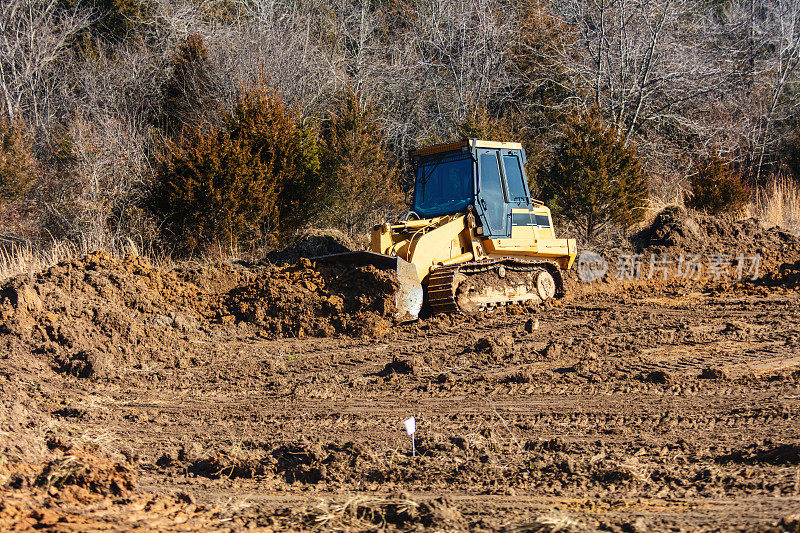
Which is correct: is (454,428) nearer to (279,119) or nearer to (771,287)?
(771,287)

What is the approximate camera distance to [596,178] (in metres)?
17.0

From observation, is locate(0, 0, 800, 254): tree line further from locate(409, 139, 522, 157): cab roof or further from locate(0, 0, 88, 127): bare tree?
locate(409, 139, 522, 157): cab roof

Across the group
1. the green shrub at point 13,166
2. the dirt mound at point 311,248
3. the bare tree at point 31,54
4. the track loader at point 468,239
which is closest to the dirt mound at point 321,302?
the track loader at point 468,239

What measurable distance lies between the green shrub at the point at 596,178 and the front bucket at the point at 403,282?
847 centimetres

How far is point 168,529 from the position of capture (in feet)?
12.0

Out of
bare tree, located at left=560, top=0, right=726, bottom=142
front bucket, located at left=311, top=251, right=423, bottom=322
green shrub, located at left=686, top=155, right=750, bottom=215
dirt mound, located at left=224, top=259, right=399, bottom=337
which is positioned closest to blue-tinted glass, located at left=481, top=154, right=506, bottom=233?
front bucket, located at left=311, top=251, right=423, bottom=322

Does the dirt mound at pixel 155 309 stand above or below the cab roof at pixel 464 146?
below

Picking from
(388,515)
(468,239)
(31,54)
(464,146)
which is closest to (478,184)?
(464,146)

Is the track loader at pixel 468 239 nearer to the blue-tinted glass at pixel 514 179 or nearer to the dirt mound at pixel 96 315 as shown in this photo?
the blue-tinted glass at pixel 514 179

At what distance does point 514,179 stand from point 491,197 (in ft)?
2.23

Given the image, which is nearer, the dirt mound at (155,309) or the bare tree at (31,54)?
the dirt mound at (155,309)

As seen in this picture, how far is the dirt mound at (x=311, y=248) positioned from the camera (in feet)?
50.2

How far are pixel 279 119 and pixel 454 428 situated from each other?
12559 millimetres

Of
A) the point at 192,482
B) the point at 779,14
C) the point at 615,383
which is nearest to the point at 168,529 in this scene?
the point at 192,482
